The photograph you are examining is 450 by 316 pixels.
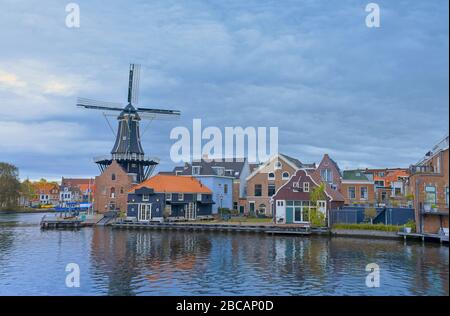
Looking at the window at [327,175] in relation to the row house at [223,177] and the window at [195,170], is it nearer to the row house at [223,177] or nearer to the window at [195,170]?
the row house at [223,177]

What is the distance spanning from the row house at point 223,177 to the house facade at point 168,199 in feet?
7.22

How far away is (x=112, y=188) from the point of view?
68562 mm

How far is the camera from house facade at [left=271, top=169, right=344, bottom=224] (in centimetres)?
5028

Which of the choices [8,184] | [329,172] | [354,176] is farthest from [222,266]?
[8,184]

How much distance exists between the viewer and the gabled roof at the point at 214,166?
6625 cm

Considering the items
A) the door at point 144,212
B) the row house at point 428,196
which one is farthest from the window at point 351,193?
the door at point 144,212

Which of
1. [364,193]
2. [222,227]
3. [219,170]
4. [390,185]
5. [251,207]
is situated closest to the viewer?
[222,227]

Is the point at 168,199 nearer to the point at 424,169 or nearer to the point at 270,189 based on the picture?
the point at 270,189

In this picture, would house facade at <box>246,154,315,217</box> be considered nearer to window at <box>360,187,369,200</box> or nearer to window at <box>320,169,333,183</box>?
window at <box>320,169,333,183</box>

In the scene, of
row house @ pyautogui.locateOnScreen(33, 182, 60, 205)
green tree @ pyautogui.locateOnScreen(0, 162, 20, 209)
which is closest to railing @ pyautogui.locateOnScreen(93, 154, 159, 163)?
green tree @ pyautogui.locateOnScreen(0, 162, 20, 209)

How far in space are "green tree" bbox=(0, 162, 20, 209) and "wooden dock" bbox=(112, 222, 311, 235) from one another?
53.2 metres

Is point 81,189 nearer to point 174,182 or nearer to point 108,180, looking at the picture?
point 108,180

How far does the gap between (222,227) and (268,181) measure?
15.8m

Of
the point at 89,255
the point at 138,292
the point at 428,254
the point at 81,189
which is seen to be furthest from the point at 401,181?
the point at 81,189
